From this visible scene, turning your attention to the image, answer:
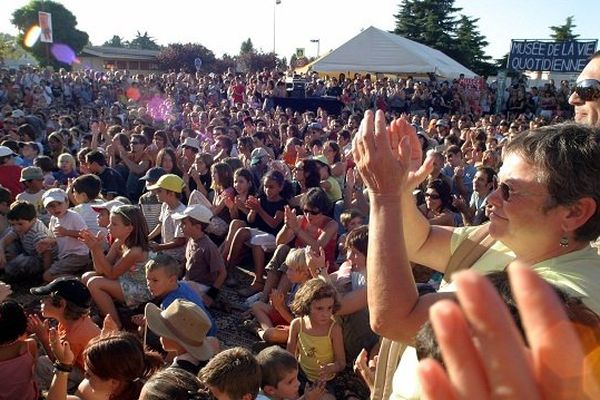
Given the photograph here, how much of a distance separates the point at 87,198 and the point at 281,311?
2.92 m

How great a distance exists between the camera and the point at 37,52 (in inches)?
2258

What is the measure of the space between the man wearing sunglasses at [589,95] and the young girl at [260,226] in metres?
3.61

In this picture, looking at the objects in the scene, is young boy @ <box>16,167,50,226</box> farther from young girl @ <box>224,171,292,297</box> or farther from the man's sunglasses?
the man's sunglasses

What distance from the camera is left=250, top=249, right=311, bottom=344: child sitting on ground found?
3998 millimetres

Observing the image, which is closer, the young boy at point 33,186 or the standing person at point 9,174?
the young boy at point 33,186

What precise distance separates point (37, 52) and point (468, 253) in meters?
65.6

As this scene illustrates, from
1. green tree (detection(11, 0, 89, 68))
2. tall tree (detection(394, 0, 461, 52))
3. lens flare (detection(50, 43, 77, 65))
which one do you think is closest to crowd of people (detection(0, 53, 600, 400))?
tall tree (detection(394, 0, 461, 52))

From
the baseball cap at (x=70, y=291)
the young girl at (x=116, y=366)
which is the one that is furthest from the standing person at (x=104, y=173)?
the young girl at (x=116, y=366)

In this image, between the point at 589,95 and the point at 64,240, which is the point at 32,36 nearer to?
the point at 64,240

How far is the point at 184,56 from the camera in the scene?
51.8 meters

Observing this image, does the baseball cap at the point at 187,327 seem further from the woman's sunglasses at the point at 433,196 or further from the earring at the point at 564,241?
the woman's sunglasses at the point at 433,196

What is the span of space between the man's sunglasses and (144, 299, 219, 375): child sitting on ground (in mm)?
A: 2414

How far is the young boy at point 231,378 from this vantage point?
2.38 meters

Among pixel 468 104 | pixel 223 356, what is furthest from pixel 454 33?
pixel 223 356
